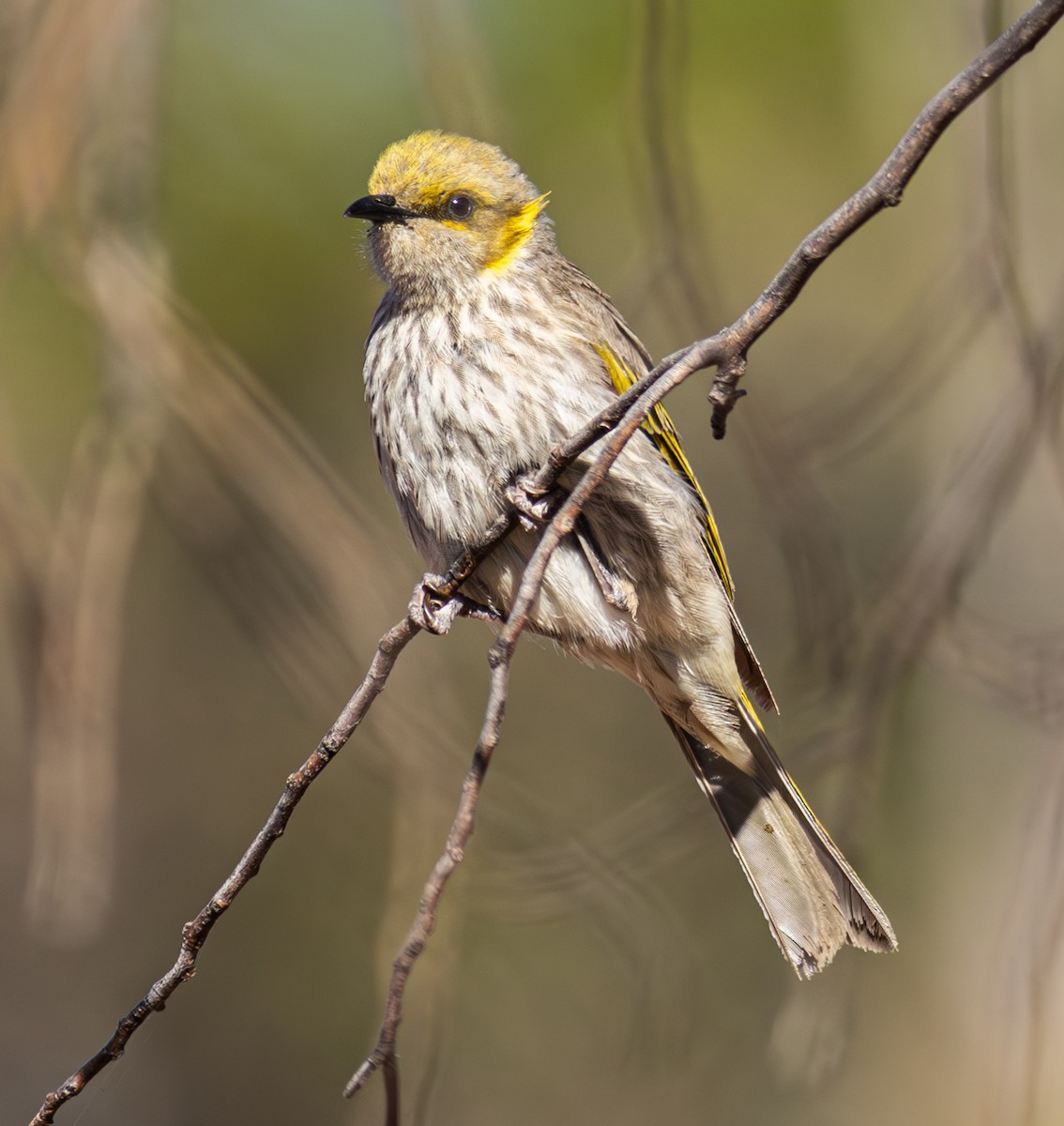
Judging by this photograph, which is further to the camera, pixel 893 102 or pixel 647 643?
pixel 893 102

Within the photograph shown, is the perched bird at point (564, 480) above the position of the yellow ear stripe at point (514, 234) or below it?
below

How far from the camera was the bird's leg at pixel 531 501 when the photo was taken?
99.1 inches

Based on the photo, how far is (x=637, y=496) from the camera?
315 cm

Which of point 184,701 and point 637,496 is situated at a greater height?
point 184,701

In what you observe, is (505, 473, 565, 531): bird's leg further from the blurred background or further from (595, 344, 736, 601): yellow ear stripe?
the blurred background

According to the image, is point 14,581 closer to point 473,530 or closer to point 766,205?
point 473,530

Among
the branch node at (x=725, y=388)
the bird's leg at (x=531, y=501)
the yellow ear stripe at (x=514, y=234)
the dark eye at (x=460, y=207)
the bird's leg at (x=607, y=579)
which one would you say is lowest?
the bird's leg at (x=607, y=579)

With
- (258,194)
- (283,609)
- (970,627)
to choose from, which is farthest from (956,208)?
(283,609)

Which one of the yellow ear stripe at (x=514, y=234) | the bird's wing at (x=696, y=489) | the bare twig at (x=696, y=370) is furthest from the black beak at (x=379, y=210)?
the bare twig at (x=696, y=370)

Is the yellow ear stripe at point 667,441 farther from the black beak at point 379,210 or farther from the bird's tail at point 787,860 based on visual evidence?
the black beak at point 379,210

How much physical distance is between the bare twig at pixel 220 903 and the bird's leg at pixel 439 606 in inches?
21.9

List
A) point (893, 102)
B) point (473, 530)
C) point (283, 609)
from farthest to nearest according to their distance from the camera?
point (893, 102) → point (283, 609) → point (473, 530)

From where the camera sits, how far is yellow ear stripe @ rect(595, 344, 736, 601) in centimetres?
327

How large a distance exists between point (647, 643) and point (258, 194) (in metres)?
3.29
